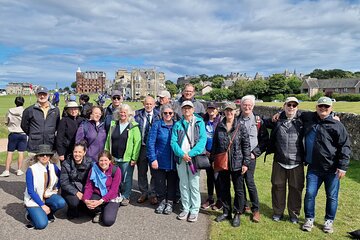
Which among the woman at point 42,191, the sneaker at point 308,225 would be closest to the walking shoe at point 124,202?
the woman at point 42,191

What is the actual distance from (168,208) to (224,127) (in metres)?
1.89

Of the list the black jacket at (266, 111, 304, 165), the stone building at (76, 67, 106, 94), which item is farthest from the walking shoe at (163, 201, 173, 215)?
the stone building at (76, 67, 106, 94)

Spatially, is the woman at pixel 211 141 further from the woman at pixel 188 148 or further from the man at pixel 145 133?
the man at pixel 145 133

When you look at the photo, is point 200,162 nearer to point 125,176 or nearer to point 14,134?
point 125,176

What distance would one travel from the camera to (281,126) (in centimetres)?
514

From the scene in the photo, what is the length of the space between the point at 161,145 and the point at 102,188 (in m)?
1.31

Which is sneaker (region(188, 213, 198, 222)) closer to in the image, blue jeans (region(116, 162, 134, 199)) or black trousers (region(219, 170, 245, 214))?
black trousers (region(219, 170, 245, 214))

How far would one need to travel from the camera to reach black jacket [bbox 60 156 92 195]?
534cm

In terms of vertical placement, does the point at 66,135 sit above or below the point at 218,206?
above

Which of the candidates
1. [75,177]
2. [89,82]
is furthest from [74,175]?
[89,82]

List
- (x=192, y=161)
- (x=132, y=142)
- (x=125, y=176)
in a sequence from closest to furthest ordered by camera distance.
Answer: (x=192, y=161), (x=132, y=142), (x=125, y=176)

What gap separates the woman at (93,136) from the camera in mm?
5930

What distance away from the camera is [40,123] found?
6.57 m

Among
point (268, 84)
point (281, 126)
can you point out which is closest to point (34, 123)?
point (281, 126)
